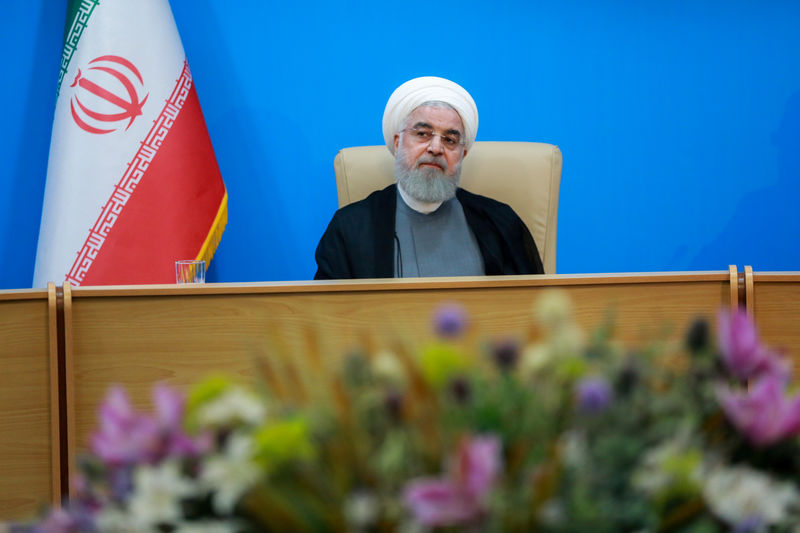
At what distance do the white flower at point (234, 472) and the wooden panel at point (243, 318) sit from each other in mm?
1113

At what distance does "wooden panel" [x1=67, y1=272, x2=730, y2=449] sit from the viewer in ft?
5.10

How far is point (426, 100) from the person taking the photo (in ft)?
8.57

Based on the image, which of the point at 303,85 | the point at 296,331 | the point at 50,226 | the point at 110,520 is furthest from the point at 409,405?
the point at 303,85

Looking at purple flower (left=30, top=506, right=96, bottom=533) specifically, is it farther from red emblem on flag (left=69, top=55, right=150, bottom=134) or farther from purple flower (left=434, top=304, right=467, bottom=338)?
red emblem on flag (left=69, top=55, right=150, bottom=134)

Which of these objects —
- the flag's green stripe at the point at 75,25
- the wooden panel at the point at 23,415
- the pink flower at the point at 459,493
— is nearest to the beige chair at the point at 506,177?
the flag's green stripe at the point at 75,25

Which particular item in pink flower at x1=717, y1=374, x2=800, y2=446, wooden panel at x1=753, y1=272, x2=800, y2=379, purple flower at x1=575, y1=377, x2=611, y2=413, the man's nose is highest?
the man's nose

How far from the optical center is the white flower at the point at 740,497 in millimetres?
418

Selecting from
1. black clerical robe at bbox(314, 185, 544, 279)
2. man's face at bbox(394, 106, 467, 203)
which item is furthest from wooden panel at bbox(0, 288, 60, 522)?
man's face at bbox(394, 106, 467, 203)

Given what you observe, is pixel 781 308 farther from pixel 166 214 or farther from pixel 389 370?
pixel 166 214

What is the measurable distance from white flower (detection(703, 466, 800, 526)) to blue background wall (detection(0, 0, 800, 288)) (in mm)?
2703

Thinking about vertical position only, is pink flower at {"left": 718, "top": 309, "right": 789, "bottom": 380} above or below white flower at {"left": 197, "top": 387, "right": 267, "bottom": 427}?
above

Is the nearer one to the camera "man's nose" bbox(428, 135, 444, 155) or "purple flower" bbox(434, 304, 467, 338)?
"purple flower" bbox(434, 304, 467, 338)

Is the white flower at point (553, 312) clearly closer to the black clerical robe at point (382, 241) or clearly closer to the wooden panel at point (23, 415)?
the wooden panel at point (23, 415)

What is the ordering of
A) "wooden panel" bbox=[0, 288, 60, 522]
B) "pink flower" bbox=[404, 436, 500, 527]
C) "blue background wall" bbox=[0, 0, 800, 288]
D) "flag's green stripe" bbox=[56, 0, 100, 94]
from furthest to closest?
"blue background wall" bbox=[0, 0, 800, 288] < "flag's green stripe" bbox=[56, 0, 100, 94] < "wooden panel" bbox=[0, 288, 60, 522] < "pink flower" bbox=[404, 436, 500, 527]
